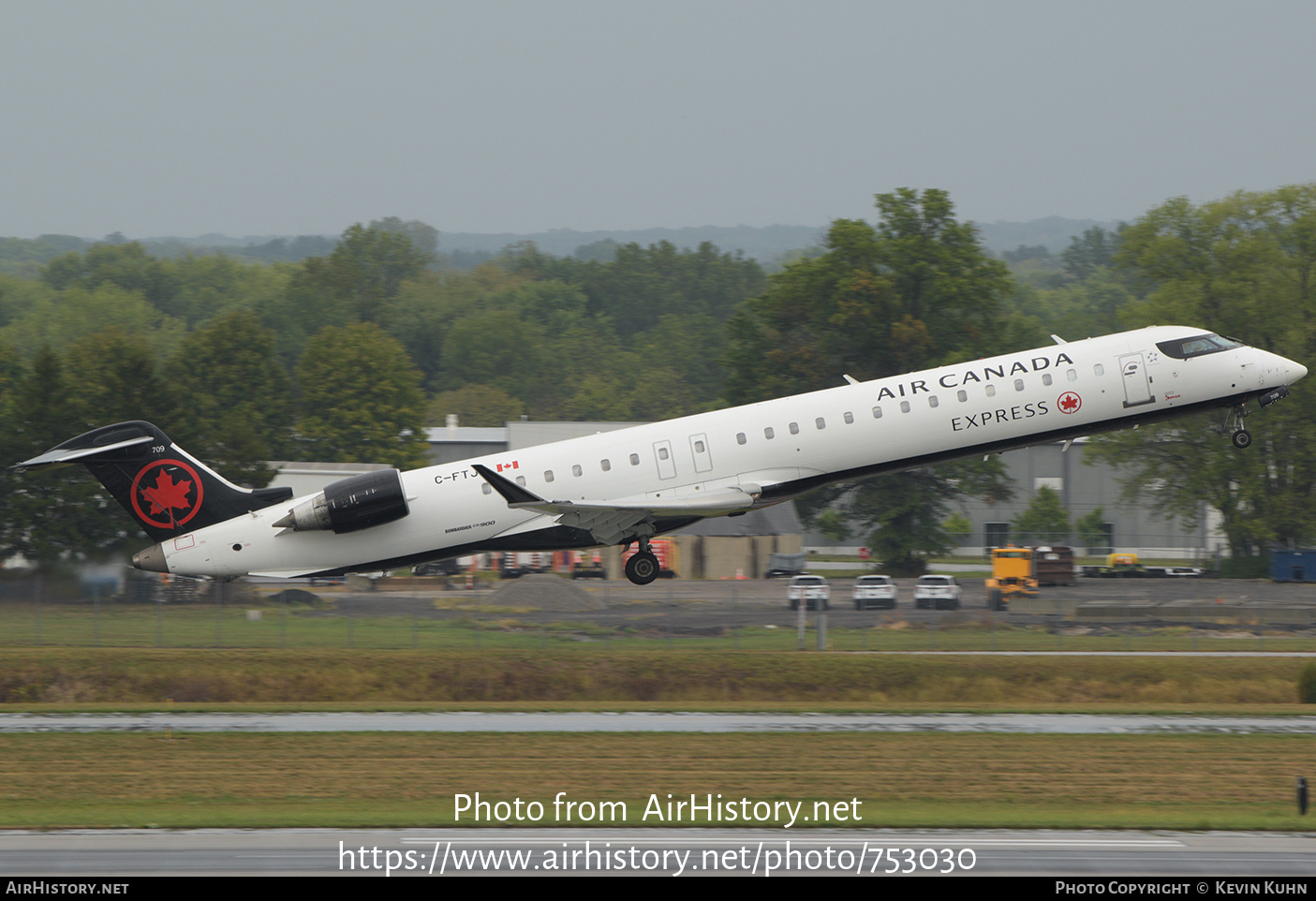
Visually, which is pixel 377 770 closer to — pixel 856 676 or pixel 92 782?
pixel 92 782

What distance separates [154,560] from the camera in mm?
35875

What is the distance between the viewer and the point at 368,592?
5453cm

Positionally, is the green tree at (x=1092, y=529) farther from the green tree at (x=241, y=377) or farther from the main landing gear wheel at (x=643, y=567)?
the main landing gear wheel at (x=643, y=567)

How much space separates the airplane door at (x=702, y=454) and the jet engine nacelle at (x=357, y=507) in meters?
7.45

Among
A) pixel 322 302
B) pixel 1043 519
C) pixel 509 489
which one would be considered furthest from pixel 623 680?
pixel 322 302

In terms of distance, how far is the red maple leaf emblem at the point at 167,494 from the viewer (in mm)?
35594

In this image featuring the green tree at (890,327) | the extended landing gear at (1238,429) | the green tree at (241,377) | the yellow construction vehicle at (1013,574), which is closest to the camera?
the extended landing gear at (1238,429)

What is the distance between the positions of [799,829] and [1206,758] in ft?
37.9

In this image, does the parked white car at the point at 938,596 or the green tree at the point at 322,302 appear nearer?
the parked white car at the point at 938,596

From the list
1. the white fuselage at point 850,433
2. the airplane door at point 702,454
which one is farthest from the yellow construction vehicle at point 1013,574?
the airplane door at point 702,454

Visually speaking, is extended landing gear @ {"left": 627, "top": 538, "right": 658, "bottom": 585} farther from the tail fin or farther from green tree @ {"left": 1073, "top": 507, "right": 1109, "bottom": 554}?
green tree @ {"left": 1073, "top": 507, "right": 1109, "bottom": 554}

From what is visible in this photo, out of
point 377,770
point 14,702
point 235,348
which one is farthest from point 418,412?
point 377,770

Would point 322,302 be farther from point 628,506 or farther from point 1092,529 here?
point 628,506

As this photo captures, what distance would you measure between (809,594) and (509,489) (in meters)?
25.3
